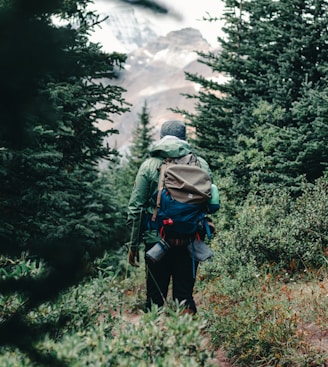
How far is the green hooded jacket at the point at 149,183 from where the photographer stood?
13.0 feet

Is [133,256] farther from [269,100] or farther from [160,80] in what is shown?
[160,80]

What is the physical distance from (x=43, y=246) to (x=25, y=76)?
37cm

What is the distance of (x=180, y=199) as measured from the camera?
3812 millimetres

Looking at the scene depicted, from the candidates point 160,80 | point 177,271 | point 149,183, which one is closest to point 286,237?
point 177,271

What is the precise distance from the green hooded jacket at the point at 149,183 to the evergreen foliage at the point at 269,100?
5940 mm

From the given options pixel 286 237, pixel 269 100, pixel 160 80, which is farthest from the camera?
pixel 160 80

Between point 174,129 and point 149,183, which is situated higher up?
point 174,129

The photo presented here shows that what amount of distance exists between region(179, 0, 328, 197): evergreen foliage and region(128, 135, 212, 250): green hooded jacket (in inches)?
234

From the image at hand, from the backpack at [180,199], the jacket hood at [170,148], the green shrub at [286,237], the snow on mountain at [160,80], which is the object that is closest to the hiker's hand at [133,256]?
the backpack at [180,199]

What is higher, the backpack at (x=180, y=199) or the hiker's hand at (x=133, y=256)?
the backpack at (x=180, y=199)

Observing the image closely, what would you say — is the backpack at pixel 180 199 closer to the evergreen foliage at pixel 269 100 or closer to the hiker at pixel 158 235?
the hiker at pixel 158 235

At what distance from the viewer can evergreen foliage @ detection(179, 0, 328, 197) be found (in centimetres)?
1028

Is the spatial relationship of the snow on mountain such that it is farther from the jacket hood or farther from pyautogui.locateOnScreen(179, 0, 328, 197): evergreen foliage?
the jacket hood

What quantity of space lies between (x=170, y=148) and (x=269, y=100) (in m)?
9.32
